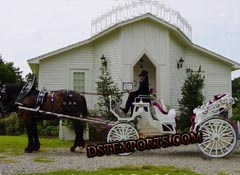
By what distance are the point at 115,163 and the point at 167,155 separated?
2.33m

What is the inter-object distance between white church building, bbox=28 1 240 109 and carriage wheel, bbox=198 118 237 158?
359 inches

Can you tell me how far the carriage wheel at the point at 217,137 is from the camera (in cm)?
999

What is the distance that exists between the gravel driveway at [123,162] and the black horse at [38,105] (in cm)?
52

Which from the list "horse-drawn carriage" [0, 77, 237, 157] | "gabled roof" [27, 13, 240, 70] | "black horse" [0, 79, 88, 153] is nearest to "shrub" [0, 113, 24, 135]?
"gabled roof" [27, 13, 240, 70]

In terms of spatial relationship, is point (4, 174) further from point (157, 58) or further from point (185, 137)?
point (157, 58)

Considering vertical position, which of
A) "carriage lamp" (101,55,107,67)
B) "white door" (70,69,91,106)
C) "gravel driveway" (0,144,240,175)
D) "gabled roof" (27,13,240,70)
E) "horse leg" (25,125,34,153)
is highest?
"gabled roof" (27,13,240,70)

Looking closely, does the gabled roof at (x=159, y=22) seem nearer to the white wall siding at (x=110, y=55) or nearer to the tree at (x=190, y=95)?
the white wall siding at (x=110, y=55)

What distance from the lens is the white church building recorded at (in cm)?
1930

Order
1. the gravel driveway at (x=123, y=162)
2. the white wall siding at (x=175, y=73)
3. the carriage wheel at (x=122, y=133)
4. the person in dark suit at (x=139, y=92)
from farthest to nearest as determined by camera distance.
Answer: the white wall siding at (x=175, y=73) → the person in dark suit at (x=139, y=92) → the carriage wheel at (x=122, y=133) → the gravel driveway at (x=123, y=162)

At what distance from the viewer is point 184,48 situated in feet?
70.9

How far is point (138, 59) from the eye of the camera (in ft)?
63.3

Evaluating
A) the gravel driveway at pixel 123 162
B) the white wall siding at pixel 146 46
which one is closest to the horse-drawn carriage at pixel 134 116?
the gravel driveway at pixel 123 162

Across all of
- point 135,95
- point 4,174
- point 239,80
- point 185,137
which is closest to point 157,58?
point 135,95

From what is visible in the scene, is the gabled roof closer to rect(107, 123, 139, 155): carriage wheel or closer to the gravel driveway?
the gravel driveway
